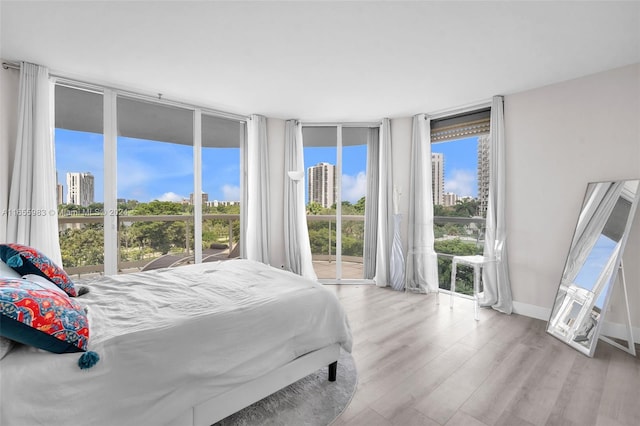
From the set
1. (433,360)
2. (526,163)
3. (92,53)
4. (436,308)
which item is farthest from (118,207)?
(526,163)

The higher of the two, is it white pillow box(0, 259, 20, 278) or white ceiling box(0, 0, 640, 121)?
white ceiling box(0, 0, 640, 121)

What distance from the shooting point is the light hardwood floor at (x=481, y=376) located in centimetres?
177

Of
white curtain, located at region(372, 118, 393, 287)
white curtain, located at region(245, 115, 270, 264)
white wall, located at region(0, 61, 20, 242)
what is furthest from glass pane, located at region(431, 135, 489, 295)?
white wall, located at region(0, 61, 20, 242)

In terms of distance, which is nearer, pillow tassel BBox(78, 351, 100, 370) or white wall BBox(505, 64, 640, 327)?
pillow tassel BBox(78, 351, 100, 370)

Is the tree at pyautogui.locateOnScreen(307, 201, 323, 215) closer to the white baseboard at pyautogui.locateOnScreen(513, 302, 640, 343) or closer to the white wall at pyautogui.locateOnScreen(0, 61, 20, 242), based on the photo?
the white baseboard at pyautogui.locateOnScreen(513, 302, 640, 343)

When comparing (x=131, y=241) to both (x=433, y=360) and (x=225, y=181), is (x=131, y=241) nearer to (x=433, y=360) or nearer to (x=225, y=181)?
(x=225, y=181)

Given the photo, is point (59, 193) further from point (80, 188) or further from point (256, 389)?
point (256, 389)

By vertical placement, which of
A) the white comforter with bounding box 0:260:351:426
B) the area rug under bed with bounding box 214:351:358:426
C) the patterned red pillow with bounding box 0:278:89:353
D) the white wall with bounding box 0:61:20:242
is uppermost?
the white wall with bounding box 0:61:20:242

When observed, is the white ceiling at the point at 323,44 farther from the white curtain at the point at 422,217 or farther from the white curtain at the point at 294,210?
the white curtain at the point at 294,210

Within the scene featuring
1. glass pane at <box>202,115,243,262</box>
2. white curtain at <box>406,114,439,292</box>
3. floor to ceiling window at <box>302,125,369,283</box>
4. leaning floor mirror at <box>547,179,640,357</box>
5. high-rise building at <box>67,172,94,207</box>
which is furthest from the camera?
floor to ceiling window at <box>302,125,369,283</box>

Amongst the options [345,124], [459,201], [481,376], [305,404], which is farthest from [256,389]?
[345,124]

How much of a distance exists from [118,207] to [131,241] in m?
0.44

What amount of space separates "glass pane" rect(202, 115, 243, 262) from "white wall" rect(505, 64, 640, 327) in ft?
12.1

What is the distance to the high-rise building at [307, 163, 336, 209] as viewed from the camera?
4.91m
